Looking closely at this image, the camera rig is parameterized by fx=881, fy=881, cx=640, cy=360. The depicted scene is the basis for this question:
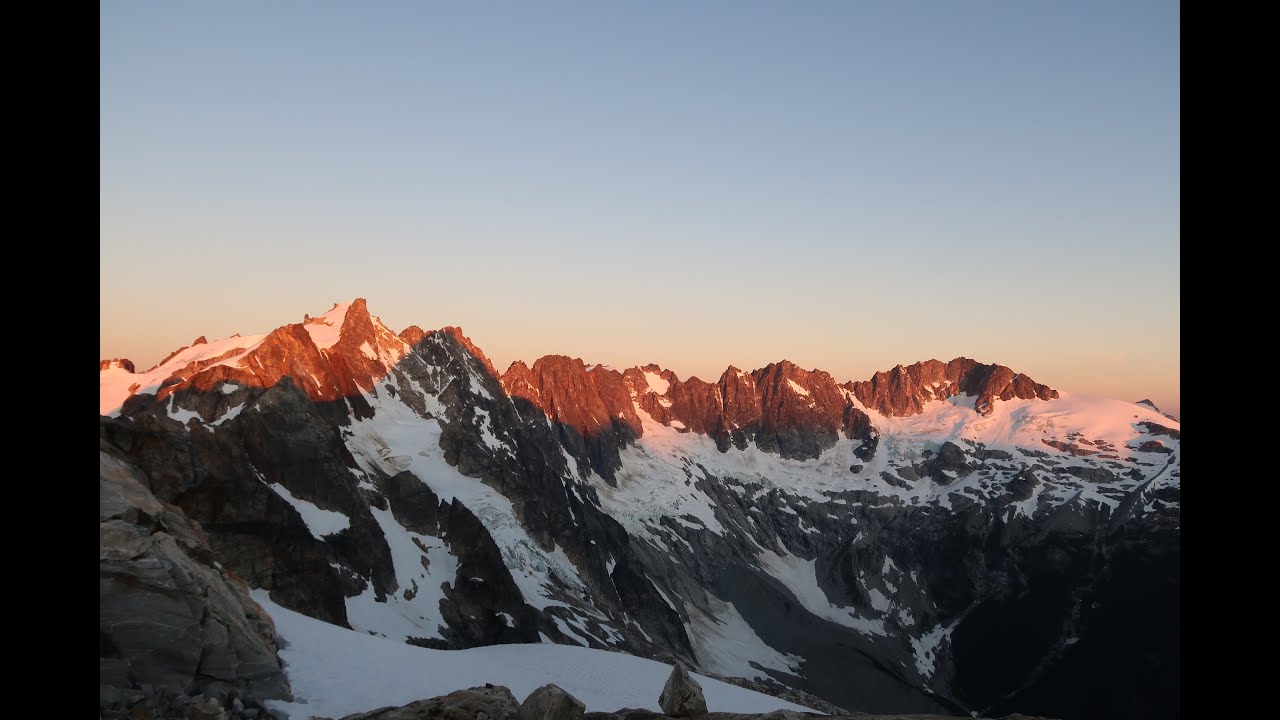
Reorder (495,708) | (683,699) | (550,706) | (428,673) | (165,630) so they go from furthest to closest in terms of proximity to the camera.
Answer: (428,673)
(683,699)
(165,630)
(495,708)
(550,706)

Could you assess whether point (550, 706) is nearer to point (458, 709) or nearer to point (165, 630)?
point (458, 709)

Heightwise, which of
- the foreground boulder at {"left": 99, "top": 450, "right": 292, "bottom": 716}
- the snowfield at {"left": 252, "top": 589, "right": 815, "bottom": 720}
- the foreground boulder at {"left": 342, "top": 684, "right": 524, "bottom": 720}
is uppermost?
the foreground boulder at {"left": 99, "top": 450, "right": 292, "bottom": 716}

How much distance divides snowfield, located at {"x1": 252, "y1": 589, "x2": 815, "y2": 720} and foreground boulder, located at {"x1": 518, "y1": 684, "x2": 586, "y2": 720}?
5.85 m

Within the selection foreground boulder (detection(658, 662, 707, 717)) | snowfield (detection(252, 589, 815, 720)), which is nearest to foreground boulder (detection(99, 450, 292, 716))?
snowfield (detection(252, 589, 815, 720))

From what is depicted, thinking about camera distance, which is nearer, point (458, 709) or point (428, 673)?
point (458, 709)

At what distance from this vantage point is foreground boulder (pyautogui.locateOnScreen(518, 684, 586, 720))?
17969mm

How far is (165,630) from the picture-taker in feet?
66.0

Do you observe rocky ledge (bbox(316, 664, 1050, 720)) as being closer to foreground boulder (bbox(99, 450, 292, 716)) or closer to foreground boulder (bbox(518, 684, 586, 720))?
foreground boulder (bbox(518, 684, 586, 720))

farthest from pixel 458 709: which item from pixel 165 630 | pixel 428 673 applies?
pixel 428 673

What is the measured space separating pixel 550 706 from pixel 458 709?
1.90 meters
